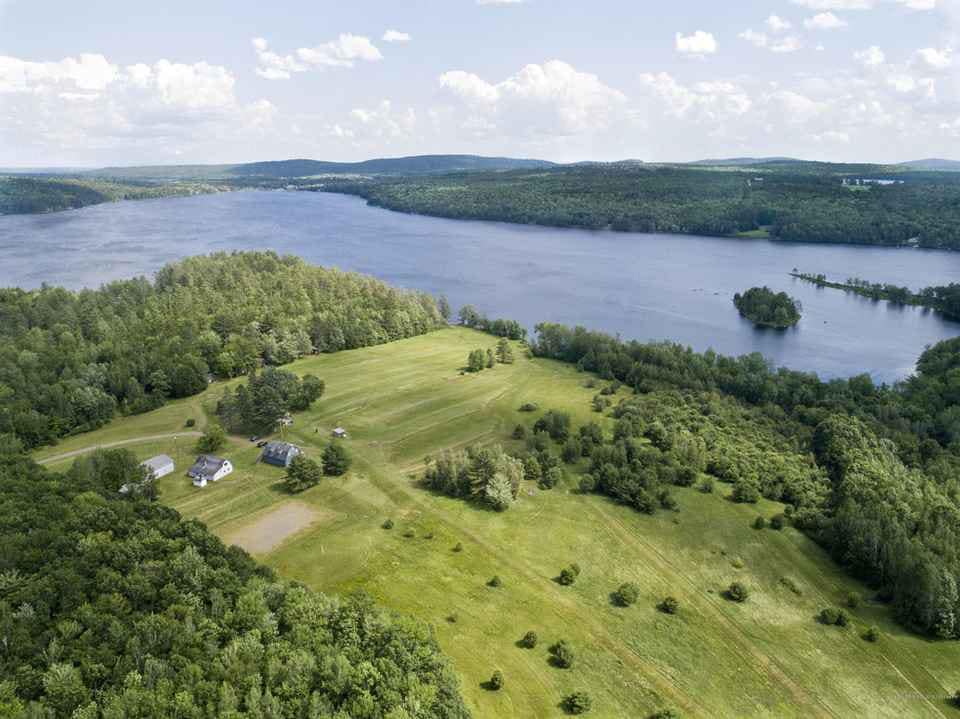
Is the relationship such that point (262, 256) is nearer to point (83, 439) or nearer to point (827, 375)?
point (83, 439)

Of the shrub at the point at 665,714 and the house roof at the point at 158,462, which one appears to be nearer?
the shrub at the point at 665,714

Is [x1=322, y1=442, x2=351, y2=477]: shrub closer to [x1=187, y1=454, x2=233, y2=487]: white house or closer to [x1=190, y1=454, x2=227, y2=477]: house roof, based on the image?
[x1=187, y1=454, x2=233, y2=487]: white house

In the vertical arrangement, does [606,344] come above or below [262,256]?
below

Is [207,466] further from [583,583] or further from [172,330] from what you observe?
[172,330]

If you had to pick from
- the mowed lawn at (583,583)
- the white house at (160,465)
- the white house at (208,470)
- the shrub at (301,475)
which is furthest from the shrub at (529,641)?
the white house at (160,465)

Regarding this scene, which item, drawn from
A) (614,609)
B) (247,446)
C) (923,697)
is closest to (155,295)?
(247,446)

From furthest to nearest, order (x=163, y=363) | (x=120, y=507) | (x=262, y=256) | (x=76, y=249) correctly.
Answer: (x=76, y=249) < (x=262, y=256) < (x=163, y=363) < (x=120, y=507)

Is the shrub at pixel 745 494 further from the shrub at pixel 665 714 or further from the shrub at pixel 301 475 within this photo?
the shrub at pixel 301 475
